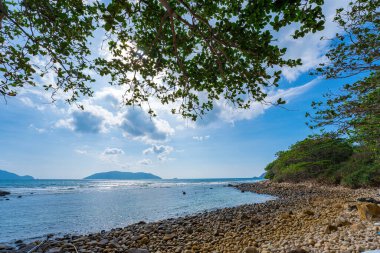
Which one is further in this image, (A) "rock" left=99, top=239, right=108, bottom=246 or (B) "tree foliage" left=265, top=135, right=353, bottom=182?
(B) "tree foliage" left=265, top=135, right=353, bottom=182

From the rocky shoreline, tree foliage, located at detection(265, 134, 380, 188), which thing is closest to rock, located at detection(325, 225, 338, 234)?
the rocky shoreline

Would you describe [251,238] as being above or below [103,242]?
above

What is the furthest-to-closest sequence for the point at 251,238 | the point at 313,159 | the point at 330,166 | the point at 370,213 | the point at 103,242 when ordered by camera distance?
the point at 313,159 < the point at 330,166 < the point at 103,242 < the point at 251,238 < the point at 370,213

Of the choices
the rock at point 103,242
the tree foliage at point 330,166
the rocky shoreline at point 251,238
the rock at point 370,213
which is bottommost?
the rock at point 103,242

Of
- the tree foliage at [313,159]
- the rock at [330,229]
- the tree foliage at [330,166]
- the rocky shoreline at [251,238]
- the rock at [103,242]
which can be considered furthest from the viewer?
the tree foliage at [313,159]

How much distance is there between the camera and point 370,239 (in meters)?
4.77

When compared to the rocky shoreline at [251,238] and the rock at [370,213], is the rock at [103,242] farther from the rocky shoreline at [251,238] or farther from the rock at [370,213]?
the rock at [370,213]

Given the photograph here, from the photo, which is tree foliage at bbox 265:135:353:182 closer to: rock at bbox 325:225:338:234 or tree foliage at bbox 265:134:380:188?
tree foliage at bbox 265:134:380:188

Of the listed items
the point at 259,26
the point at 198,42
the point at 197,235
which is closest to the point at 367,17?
the point at 259,26

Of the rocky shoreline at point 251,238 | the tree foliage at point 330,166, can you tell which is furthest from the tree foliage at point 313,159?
the rocky shoreline at point 251,238

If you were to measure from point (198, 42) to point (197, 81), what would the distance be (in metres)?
1.02

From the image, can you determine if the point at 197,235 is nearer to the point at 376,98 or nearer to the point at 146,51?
the point at 146,51

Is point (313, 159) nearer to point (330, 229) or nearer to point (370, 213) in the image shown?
point (370, 213)

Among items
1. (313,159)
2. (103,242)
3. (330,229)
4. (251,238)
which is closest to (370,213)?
(330,229)
